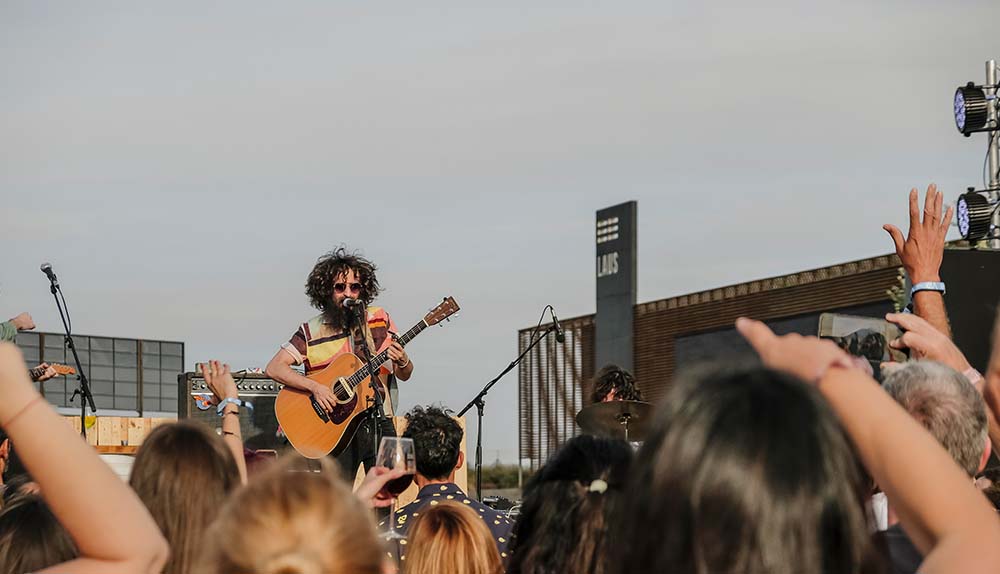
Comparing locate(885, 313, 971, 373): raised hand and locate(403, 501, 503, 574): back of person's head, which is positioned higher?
locate(885, 313, 971, 373): raised hand

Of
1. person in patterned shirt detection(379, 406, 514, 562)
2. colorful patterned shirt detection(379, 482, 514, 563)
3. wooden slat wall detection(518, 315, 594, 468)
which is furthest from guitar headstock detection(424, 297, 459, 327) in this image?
wooden slat wall detection(518, 315, 594, 468)

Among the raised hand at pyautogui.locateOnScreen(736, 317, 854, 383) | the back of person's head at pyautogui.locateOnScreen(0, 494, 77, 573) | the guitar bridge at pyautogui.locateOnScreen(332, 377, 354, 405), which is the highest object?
the raised hand at pyautogui.locateOnScreen(736, 317, 854, 383)

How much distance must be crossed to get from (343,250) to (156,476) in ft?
19.2

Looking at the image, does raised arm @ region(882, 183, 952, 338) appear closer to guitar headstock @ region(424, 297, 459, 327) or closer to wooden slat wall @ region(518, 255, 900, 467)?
guitar headstock @ region(424, 297, 459, 327)

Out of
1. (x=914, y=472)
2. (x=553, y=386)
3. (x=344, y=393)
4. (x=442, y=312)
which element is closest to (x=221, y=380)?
(x=914, y=472)

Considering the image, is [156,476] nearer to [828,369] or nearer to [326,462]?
[326,462]

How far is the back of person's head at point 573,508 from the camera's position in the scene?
219 cm

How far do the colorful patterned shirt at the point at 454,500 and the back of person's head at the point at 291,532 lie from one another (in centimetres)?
223

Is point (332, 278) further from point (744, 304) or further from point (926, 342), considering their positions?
point (744, 304)

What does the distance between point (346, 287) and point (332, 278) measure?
11cm

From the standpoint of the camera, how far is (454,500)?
4188 mm

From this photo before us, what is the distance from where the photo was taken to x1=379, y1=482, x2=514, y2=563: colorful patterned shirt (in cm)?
415

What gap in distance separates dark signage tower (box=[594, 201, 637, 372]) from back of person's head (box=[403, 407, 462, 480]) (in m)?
25.7

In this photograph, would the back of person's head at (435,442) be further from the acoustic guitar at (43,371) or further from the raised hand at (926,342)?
the acoustic guitar at (43,371)
